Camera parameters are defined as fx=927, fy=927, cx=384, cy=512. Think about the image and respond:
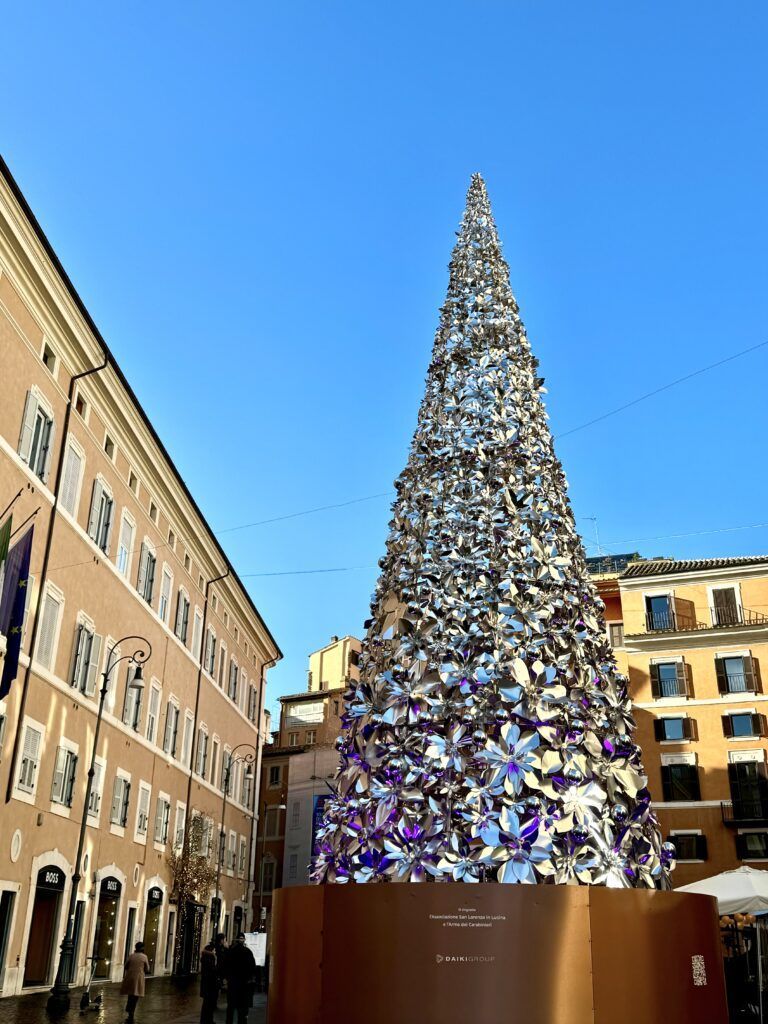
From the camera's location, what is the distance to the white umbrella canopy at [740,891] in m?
12.6

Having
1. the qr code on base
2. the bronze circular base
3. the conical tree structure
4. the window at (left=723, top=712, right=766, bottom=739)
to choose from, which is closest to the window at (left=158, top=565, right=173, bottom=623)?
the window at (left=723, top=712, right=766, bottom=739)

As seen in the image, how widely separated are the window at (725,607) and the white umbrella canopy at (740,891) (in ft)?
81.7

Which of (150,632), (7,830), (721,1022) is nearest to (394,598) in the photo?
(721,1022)

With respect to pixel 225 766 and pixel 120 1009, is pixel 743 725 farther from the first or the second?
pixel 120 1009

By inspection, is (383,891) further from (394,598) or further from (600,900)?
(394,598)

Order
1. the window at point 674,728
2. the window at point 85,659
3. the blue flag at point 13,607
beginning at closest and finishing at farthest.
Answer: the blue flag at point 13,607, the window at point 85,659, the window at point 674,728

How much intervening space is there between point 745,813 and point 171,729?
20894mm

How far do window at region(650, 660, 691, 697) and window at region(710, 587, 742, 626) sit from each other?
2.34 meters

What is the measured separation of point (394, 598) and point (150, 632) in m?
24.7

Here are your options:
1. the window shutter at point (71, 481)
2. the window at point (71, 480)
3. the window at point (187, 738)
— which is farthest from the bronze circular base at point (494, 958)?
the window at point (187, 738)

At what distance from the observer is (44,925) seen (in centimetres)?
2164

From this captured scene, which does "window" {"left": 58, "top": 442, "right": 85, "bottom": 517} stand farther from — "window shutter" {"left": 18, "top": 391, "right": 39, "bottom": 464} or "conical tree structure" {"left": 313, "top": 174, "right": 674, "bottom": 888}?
"conical tree structure" {"left": 313, "top": 174, "right": 674, "bottom": 888}

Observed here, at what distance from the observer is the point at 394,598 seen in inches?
279

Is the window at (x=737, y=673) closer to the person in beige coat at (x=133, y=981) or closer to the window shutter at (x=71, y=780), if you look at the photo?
the window shutter at (x=71, y=780)
